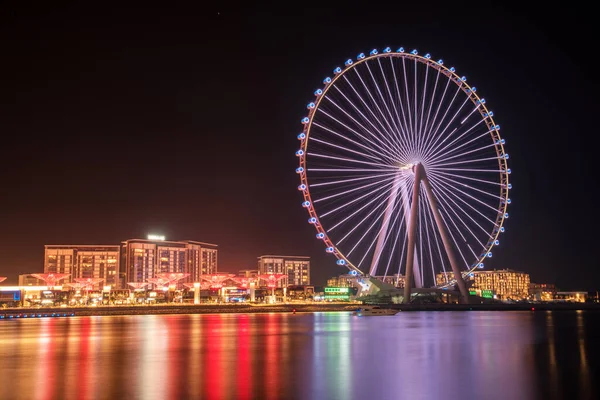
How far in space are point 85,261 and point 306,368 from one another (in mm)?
163806

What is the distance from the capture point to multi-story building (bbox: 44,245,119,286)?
173875 mm

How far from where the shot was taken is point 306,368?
2275 cm

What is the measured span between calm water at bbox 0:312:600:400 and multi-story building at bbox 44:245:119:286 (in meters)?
145

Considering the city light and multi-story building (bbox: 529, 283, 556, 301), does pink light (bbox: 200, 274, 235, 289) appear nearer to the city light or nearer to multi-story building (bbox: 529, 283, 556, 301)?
the city light

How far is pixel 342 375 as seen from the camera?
2106 cm

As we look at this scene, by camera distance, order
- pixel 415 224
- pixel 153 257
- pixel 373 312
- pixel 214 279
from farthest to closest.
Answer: pixel 153 257, pixel 214 279, pixel 373 312, pixel 415 224

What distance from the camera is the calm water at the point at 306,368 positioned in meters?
18.0

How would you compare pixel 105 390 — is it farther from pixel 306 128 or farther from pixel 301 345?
pixel 306 128

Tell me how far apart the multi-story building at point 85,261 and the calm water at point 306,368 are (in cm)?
14489

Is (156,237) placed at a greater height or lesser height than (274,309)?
greater

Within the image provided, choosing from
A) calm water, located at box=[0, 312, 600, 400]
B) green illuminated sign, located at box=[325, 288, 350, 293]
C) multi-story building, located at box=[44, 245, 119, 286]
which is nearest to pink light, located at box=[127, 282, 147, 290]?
multi-story building, located at box=[44, 245, 119, 286]

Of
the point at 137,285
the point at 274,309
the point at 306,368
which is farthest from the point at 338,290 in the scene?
the point at 306,368

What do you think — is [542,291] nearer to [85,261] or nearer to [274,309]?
[274,309]

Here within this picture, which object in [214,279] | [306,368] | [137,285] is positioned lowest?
[306,368]
